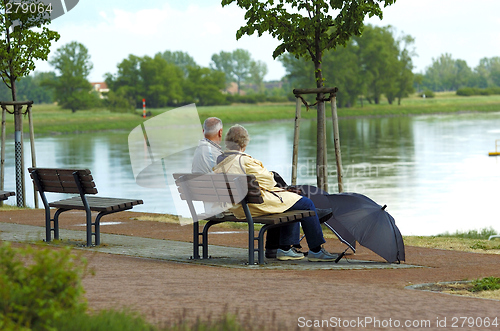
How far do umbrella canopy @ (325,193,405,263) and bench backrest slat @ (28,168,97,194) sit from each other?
264cm

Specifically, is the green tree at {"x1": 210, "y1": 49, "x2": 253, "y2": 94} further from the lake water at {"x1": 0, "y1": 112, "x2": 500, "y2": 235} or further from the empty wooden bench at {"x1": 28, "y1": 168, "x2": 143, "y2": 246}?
the empty wooden bench at {"x1": 28, "y1": 168, "x2": 143, "y2": 246}

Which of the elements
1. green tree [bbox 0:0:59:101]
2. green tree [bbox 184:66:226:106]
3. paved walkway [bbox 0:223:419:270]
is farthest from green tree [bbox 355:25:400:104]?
paved walkway [bbox 0:223:419:270]

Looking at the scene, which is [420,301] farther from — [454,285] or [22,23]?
[22,23]

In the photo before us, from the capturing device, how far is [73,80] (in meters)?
100

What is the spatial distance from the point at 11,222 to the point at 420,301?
6.99 meters

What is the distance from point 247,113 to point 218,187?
261 feet

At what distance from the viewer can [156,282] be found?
5.40 meters

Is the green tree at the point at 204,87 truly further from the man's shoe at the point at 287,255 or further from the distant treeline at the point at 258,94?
the man's shoe at the point at 287,255

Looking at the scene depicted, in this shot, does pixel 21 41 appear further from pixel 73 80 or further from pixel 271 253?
pixel 73 80

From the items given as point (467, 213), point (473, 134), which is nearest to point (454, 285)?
point (467, 213)

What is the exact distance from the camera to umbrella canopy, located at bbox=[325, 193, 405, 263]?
6777mm

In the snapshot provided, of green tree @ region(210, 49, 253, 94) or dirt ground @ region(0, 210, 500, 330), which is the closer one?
dirt ground @ region(0, 210, 500, 330)

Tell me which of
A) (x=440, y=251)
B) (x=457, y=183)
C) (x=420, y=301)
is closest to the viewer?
(x=420, y=301)

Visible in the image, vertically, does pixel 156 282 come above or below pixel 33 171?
below
